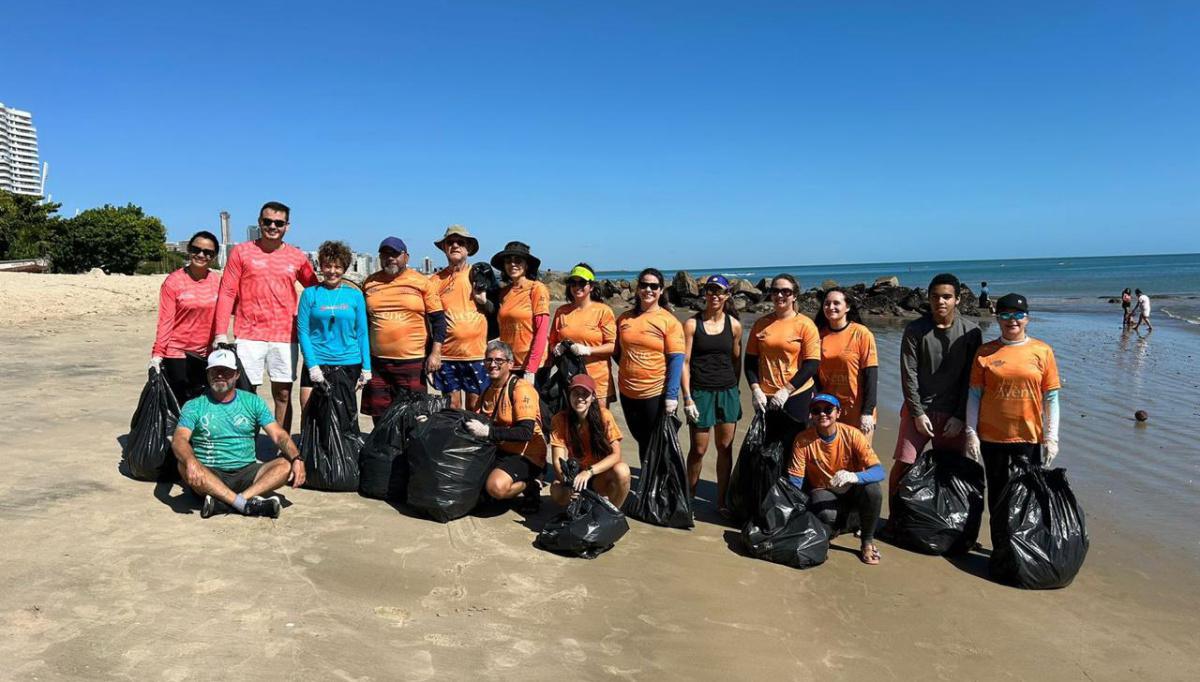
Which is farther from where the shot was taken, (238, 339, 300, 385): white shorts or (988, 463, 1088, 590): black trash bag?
(238, 339, 300, 385): white shorts

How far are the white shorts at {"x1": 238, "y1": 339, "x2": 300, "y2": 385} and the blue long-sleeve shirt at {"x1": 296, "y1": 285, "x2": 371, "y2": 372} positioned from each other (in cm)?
18

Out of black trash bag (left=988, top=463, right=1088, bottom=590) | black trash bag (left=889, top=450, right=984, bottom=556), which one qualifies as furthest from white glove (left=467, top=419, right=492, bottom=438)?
black trash bag (left=988, top=463, right=1088, bottom=590)

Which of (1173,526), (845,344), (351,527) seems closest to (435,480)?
(351,527)

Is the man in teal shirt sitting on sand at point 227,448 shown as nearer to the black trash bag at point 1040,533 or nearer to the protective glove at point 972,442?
the protective glove at point 972,442

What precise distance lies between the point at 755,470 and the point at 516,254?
222 centimetres

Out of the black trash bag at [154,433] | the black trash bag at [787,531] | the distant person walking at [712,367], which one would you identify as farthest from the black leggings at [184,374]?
the black trash bag at [787,531]

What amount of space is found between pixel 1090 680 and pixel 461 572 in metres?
2.95

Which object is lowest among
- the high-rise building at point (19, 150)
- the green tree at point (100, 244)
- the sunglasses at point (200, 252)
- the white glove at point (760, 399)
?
the white glove at point (760, 399)

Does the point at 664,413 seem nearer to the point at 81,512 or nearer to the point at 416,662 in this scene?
the point at 416,662

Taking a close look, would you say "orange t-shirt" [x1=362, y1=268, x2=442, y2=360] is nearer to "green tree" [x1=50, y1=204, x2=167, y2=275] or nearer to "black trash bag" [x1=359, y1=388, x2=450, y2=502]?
"black trash bag" [x1=359, y1=388, x2=450, y2=502]

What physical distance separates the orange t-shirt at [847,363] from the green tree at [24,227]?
33069 millimetres

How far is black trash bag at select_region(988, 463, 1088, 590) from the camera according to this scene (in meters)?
3.87

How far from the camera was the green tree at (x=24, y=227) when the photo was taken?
29234mm

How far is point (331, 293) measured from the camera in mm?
4711
